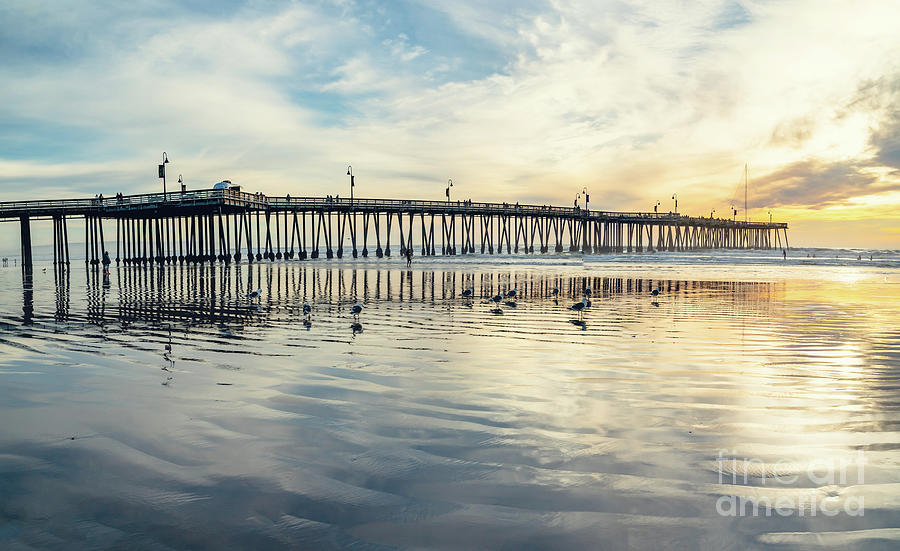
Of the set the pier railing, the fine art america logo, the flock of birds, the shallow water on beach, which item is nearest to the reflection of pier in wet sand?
the flock of birds

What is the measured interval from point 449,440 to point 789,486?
2.36 meters

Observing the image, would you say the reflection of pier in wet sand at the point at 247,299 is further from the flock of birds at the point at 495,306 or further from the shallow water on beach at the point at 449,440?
the shallow water on beach at the point at 449,440

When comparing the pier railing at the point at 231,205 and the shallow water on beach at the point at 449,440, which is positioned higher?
the pier railing at the point at 231,205

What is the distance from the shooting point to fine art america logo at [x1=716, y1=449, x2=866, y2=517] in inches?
132

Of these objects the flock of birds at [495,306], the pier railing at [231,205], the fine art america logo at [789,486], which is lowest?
the fine art america logo at [789,486]

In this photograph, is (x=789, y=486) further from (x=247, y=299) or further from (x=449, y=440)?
(x=247, y=299)

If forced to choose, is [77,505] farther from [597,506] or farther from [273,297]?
[273,297]

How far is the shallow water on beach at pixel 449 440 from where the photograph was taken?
10.3 ft

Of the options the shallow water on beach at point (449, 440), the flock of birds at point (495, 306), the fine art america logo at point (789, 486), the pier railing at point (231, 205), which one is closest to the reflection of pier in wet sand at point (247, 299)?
the flock of birds at point (495, 306)

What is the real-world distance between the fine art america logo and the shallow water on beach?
2 centimetres

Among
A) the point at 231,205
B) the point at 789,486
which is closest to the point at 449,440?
the point at 789,486

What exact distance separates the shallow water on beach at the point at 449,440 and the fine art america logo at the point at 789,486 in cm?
2

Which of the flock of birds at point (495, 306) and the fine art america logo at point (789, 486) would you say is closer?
the fine art america logo at point (789, 486)

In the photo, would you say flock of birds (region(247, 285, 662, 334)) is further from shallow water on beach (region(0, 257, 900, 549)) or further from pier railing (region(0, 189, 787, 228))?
pier railing (region(0, 189, 787, 228))
